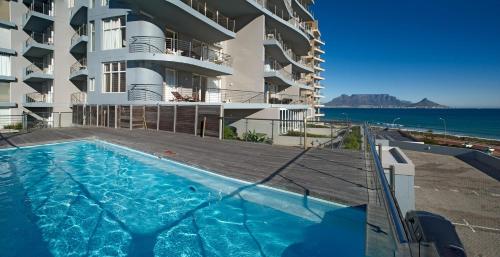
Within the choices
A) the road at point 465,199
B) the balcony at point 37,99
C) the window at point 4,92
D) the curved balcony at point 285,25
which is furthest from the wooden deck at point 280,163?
the window at point 4,92

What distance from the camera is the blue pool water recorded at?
4.69 meters

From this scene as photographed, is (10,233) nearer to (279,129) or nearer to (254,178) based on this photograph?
(254,178)

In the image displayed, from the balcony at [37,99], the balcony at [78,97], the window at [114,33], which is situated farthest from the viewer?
the balcony at [37,99]

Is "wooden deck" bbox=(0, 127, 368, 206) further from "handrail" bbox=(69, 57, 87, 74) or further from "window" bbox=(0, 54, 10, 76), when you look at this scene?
"window" bbox=(0, 54, 10, 76)

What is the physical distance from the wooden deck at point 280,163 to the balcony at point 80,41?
14.4 metres

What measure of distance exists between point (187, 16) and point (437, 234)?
66.4ft

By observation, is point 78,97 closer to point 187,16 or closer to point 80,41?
point 80,41

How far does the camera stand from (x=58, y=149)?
1248 centimetres

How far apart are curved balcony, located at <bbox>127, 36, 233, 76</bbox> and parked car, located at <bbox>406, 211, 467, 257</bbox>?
1885 centimetres

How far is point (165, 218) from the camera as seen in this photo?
5773mm

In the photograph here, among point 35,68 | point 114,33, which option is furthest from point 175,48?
point 35,68

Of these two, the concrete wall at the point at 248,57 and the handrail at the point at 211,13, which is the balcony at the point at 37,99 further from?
the concrete wall at the point at 248,57

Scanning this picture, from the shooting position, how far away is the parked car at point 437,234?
182cm

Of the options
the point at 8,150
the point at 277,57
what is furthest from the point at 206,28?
the point at 8,150
